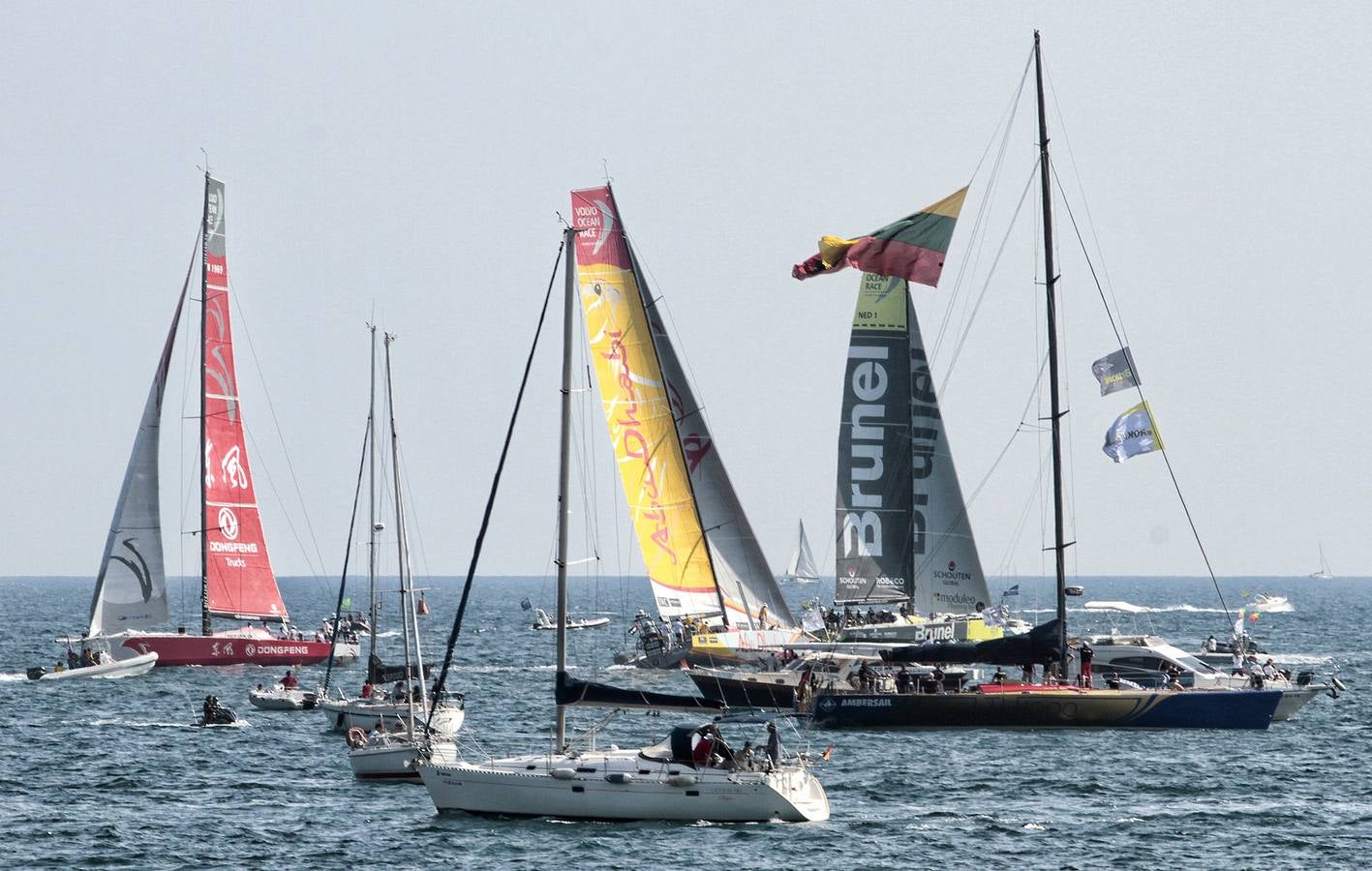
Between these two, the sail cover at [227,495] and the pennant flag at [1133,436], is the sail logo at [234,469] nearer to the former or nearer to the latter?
the sail cover at [227,495]

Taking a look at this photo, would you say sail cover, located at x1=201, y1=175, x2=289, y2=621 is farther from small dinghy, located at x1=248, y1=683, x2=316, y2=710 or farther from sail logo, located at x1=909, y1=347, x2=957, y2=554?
sail logo, located at x1=909, y1=347, x2=957, y2=554

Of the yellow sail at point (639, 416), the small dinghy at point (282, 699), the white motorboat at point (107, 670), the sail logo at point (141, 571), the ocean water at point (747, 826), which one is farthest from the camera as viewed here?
the sail logo at point (141, 571)

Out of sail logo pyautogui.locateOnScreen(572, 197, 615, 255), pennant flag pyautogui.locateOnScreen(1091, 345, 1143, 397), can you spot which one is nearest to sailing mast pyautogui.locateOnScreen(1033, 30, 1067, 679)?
pennant flag pyautogui.locateOnScreen(1091, 345, 1143, 397)

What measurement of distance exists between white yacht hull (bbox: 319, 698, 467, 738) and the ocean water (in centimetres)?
79

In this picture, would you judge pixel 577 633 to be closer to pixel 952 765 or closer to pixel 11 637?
pixel 11 637

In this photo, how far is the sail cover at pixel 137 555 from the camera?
75.4m

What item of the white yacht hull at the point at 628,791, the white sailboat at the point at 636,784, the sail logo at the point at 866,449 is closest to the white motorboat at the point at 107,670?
the sail logo at the point at 866,449

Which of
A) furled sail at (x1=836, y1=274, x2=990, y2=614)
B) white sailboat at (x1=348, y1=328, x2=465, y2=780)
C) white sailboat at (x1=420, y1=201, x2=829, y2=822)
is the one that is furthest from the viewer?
furled sail at (x1=836, y1=274, x2=990, y2=614)

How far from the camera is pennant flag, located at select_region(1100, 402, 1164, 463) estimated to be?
5278 centimetres

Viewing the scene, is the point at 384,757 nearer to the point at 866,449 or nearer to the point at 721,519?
the point at 721,519

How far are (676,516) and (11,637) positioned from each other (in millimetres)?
68083

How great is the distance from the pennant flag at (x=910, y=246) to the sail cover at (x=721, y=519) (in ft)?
37.7

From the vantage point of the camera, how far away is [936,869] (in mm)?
33719

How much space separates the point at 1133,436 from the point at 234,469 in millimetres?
43096
